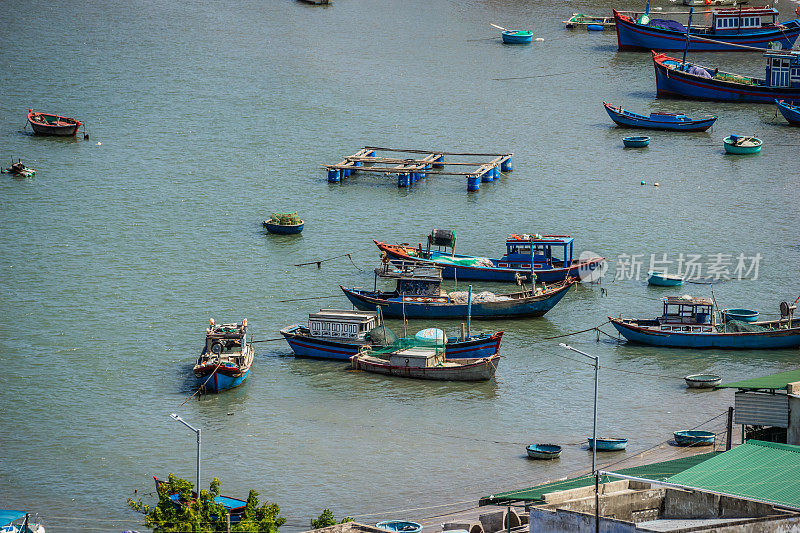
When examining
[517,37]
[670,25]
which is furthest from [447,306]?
[517,37]

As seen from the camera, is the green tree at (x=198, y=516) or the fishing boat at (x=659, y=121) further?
the fishing boat at (x=659, y=121)

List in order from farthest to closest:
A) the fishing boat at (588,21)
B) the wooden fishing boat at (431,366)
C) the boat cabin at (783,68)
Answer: the fishing boat at (588,21) → the boat cabin at (783,68) → the wooden fishing boat at (431,366)

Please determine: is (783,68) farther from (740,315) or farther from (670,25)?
(740,315)

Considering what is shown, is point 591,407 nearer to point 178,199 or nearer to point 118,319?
point 118,319

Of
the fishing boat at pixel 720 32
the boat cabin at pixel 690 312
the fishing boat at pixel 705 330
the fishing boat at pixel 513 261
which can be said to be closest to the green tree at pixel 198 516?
the fishing boat at pixel 705 330

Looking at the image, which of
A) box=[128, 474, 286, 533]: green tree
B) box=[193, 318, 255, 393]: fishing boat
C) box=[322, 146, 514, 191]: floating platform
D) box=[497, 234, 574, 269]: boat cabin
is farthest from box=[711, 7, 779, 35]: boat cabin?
box=[128, 474, 286, 533]: green tree

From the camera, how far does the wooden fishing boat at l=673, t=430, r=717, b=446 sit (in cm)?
5197

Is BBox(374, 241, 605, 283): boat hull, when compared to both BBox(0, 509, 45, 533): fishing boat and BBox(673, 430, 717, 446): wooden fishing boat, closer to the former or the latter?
BBox(673, 430, 717, 446): wooden fishing boat

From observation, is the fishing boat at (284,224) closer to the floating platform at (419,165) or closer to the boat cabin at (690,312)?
the floating platform at (419,165)

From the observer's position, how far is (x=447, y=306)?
69562 mm

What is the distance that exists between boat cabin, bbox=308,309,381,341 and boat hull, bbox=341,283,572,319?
16.4 feet

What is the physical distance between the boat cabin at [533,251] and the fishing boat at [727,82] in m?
51.0

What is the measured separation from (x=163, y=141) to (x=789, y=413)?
80554mm

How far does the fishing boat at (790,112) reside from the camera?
375ft
